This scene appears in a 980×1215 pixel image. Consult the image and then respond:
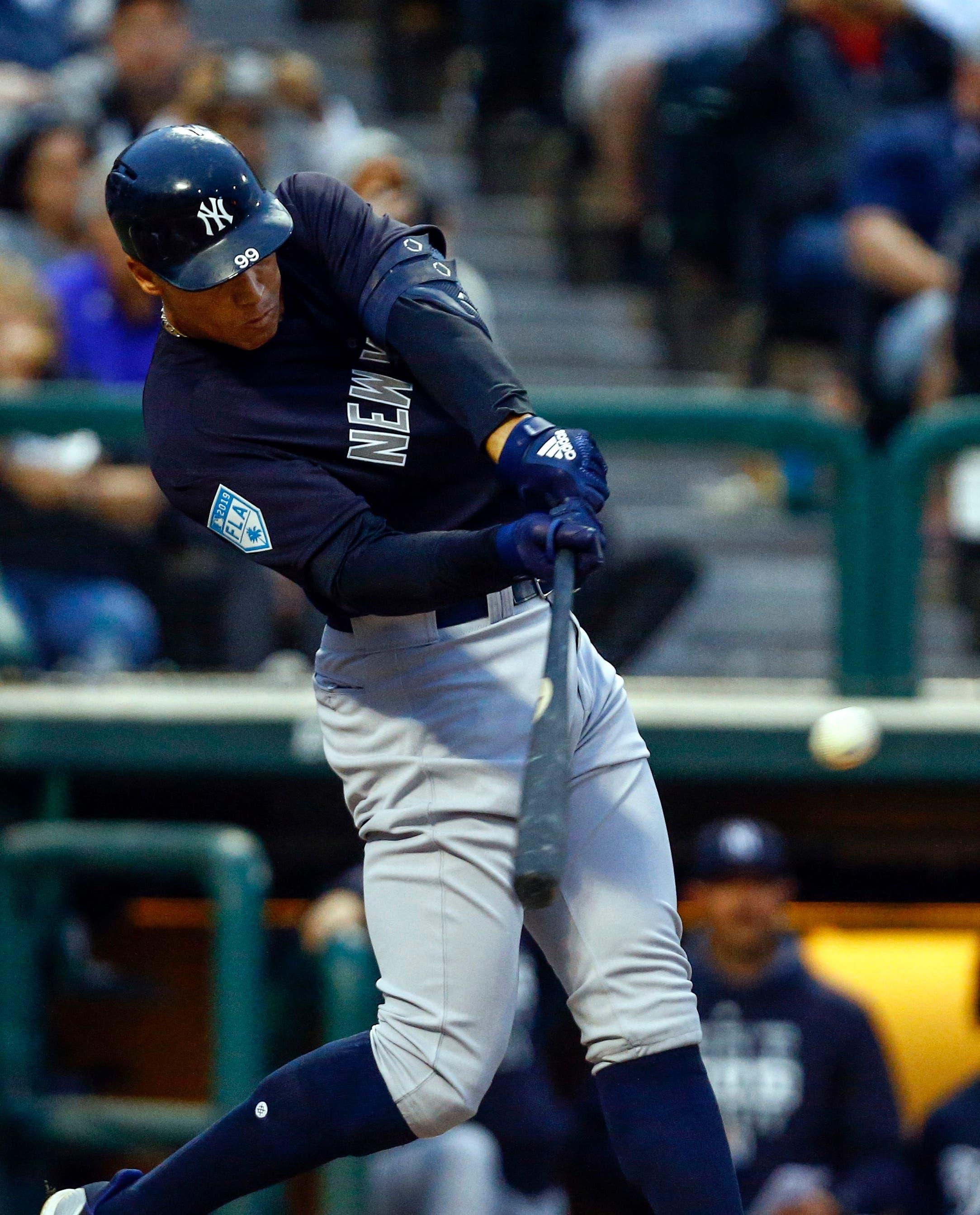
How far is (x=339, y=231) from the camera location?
8.95 feet

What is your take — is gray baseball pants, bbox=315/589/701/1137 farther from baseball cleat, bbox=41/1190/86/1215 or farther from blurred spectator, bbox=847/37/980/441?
blurred spectator, bbox=847/37/980/441

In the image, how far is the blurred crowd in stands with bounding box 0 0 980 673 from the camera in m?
4.68

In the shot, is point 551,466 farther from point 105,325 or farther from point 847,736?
point 105,325

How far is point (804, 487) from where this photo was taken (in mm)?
4637

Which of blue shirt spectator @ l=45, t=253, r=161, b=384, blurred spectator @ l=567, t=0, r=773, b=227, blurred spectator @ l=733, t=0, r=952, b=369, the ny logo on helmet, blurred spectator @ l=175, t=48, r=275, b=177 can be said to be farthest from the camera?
blurred spectator @ l=567, t=0, r=773, b=227

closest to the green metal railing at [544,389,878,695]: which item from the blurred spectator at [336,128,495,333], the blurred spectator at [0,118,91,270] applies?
the blurred spectator at [336,128,495,333]

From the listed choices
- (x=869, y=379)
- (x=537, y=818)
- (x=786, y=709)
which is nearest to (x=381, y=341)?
(x=537, y=818)

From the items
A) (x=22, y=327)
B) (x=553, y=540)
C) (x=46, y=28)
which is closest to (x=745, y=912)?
(x=22, y=327)

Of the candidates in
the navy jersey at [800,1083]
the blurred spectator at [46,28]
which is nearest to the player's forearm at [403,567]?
the navy jersey at [800,1083]

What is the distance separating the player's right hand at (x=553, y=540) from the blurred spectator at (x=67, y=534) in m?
2.23

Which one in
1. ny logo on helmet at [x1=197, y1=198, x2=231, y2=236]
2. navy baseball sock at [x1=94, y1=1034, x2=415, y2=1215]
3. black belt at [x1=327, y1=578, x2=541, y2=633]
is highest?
ny logo on helmet at [x1=197, y1=198, x2=231, y2=236]

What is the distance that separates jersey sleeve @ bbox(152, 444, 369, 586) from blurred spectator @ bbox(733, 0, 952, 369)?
10.8 feet

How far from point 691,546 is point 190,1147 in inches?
85.8

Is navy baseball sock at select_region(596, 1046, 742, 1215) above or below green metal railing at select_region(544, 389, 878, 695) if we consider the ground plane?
below
